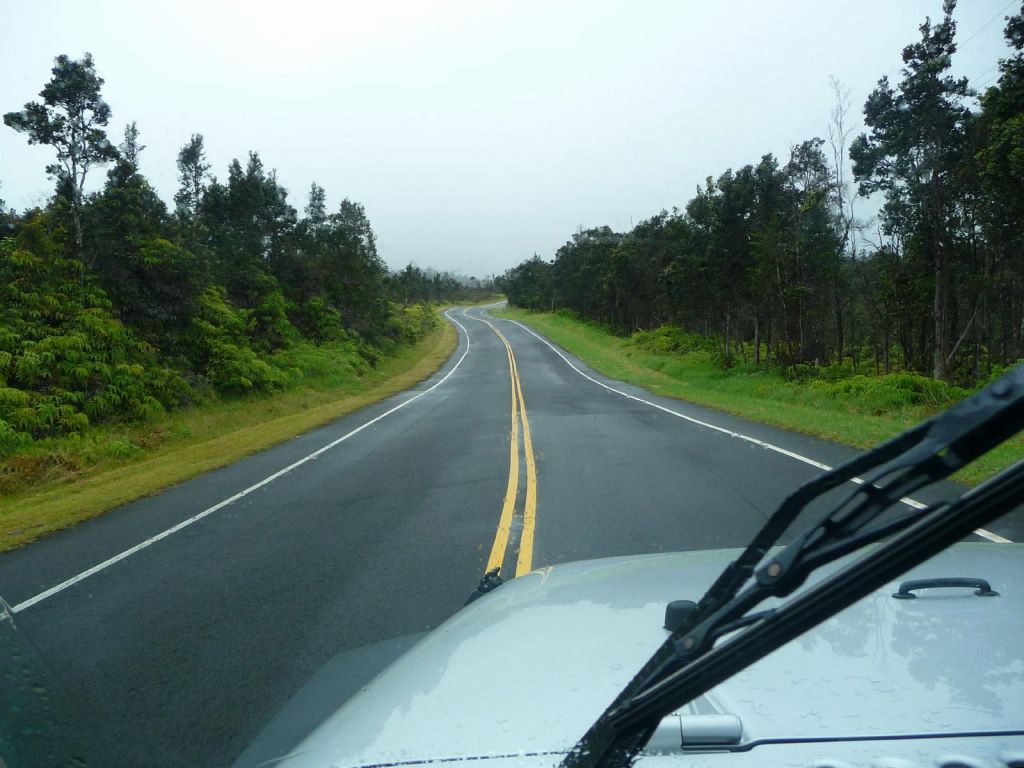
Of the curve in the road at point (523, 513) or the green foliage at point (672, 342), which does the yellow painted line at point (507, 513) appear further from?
the green foliage at point (672, 342)

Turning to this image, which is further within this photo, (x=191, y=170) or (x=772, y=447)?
(x=191, y=170)

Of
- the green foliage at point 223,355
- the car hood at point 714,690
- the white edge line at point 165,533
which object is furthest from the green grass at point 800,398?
the green foliage at point 223,355

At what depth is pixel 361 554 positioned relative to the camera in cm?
627

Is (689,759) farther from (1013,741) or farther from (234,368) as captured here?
(234,368)

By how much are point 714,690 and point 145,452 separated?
1526 centimetres

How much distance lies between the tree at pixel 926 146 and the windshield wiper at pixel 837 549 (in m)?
25.7

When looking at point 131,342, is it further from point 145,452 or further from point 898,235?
point 898,235

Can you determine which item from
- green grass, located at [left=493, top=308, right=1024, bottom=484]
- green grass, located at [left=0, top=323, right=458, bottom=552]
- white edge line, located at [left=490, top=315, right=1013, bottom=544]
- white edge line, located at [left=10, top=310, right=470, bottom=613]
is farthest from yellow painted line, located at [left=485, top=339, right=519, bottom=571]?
green grass, located at [left=0, top=323, right=458, bottom=552]

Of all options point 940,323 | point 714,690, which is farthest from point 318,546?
point 940,323

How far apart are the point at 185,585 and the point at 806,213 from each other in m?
27.9

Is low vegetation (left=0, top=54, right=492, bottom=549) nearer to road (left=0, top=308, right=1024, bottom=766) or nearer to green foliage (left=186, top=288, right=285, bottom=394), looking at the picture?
green foliage (left=186, top=288, right=285, bottom=394)

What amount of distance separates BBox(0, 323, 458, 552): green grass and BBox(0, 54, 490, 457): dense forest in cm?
57

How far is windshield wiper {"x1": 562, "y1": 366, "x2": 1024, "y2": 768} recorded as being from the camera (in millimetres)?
1054

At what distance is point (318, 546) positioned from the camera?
661cm
